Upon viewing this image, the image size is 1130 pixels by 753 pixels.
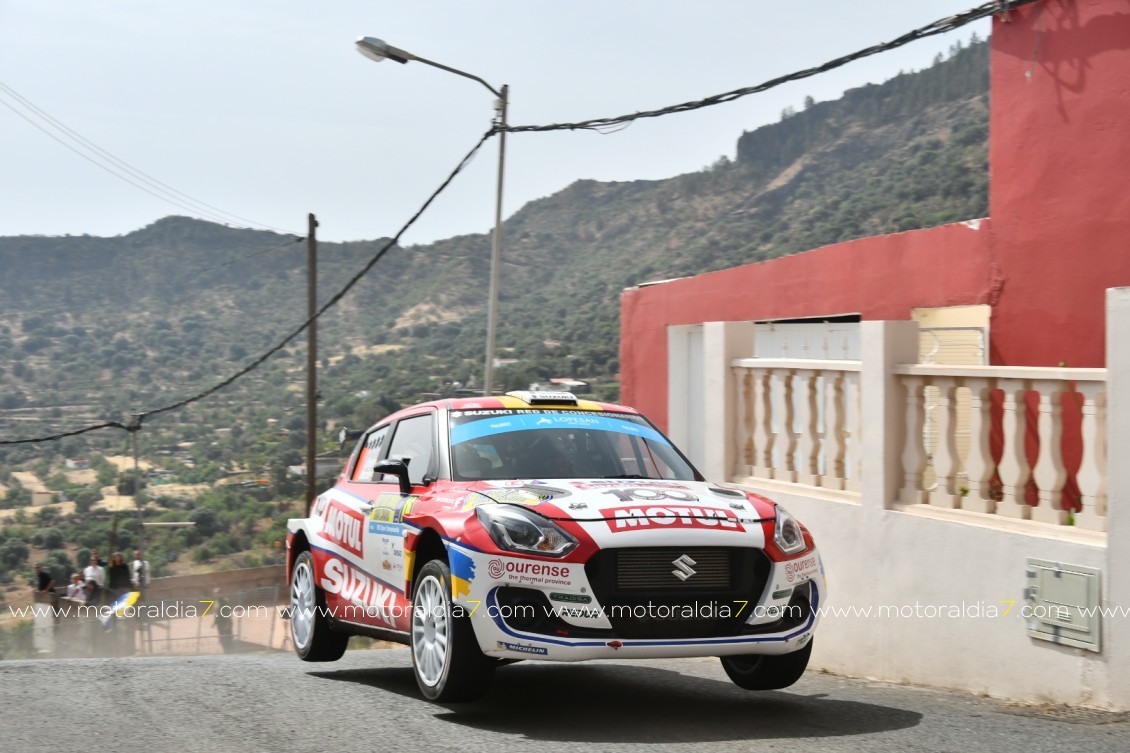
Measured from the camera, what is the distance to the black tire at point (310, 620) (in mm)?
8945

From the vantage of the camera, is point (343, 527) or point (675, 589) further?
point (343, 527)

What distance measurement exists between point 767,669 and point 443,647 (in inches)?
68.9

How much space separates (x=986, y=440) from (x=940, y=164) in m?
27.1

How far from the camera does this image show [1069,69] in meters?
10.2

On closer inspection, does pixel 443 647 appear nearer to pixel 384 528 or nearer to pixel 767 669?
pixel 384 528

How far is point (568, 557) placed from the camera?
19.5ft

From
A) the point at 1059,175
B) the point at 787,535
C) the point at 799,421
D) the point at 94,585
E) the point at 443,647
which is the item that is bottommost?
the point at 94,585

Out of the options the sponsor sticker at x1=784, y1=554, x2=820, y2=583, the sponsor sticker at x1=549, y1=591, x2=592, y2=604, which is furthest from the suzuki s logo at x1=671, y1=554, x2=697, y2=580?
the sponsor sticker at x1=784, y1=554, x2=820, y2=583

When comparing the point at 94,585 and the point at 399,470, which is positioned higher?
the point at 399,470

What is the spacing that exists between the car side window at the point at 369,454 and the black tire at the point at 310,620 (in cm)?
75

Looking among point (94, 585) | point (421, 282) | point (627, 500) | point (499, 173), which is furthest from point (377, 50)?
point (421, 282)

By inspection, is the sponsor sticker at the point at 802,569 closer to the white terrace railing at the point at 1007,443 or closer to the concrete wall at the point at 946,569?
the concrete wall at the point at 946,569

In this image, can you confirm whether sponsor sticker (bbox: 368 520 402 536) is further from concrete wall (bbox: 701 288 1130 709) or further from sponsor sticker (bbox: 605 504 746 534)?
concrete wall (bbox: 701 288 1130 709)

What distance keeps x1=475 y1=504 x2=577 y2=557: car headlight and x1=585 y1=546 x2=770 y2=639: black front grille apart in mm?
171
